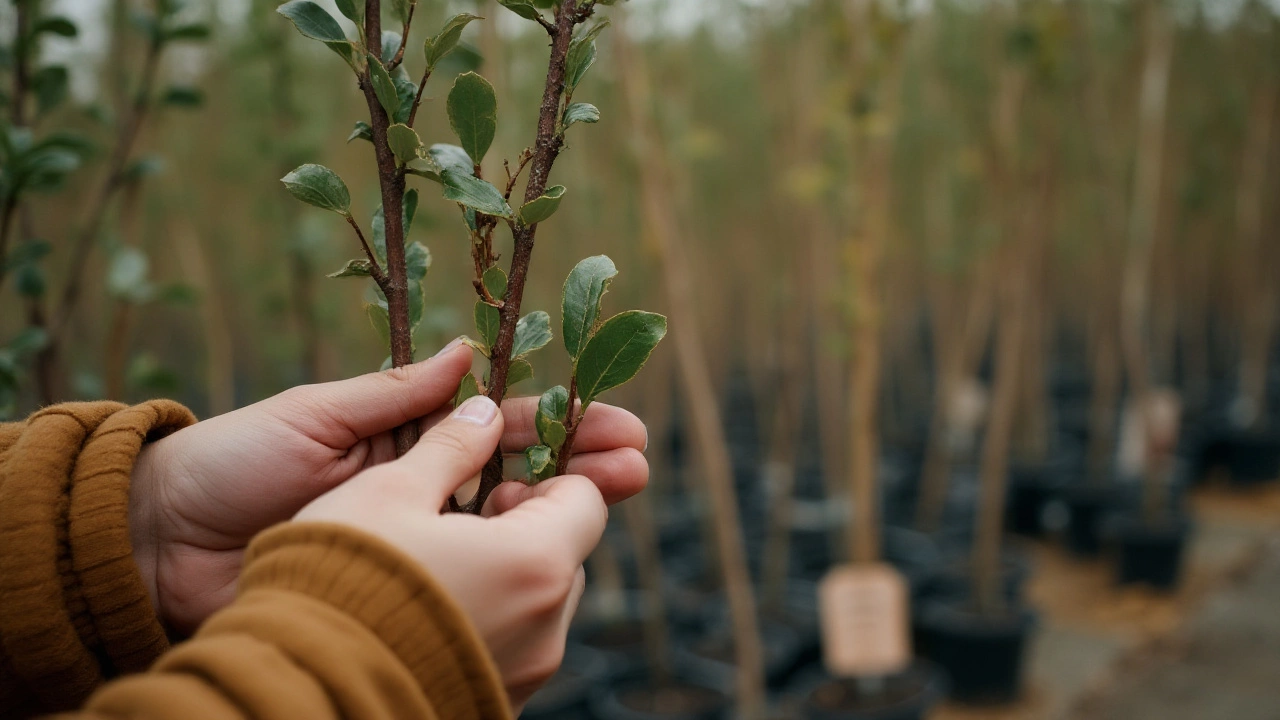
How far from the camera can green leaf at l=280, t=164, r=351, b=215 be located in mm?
675

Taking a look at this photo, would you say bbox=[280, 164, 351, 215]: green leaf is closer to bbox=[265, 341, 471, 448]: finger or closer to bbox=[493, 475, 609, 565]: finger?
bbox=[265, 341, 471, 448]: finger

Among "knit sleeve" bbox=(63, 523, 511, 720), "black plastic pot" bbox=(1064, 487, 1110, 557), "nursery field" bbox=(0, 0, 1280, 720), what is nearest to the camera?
"knit sleeve" bbox=(63, 523, 511, 720)

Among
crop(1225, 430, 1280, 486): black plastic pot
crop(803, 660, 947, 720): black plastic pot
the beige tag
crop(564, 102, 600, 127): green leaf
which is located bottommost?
crop(1225, 430, 1280, 486): black plastic pot

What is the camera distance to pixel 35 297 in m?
→ 1.32

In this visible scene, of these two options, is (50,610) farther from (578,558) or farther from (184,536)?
(578,558)

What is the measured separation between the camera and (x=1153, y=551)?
3.60m

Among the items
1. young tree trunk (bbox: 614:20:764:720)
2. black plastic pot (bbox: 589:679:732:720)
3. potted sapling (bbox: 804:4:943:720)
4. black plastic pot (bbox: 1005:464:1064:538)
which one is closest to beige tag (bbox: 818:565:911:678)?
potted sapling (bbox: 804:4:943:720)

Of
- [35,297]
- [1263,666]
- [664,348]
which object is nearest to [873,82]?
[664,348]

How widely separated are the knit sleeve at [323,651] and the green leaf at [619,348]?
0.20m

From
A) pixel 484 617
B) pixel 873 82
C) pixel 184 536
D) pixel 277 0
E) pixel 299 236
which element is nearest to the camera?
pixel 484 617

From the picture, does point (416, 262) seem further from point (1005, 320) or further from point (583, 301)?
point (1005, 320)

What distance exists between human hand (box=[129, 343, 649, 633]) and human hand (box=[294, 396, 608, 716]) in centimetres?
8

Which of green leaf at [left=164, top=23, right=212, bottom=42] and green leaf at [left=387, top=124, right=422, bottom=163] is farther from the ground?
green leaf at [left=164, top=23, right=212, bottom=42]

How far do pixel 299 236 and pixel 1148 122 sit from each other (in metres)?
2.88
